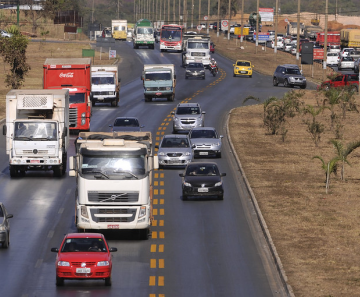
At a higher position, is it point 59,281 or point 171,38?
point 171,38

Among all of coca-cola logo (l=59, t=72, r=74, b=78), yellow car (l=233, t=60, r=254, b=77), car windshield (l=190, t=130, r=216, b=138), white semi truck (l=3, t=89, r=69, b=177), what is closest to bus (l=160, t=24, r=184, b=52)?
yellow car (l=233, t=60, r=254, b=77)

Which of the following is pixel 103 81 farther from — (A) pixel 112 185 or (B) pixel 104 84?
(A) pixel 112 185

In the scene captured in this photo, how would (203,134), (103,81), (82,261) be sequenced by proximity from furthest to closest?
(103,81), (203,134), (82,261)

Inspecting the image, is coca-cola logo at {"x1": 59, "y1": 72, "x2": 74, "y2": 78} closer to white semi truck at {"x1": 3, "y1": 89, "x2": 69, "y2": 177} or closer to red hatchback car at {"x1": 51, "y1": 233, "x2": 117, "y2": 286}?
white semi truck at {"x1": 3, "y1": 89, "x2": 69, "y2": 177}

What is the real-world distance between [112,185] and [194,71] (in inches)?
2676

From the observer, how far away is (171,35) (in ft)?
398

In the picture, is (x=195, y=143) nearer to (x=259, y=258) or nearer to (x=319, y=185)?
(x=319, y=185)

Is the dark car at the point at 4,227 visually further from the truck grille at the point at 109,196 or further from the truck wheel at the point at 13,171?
the truck wheel at the point at 13,171

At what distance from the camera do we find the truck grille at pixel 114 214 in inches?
1171

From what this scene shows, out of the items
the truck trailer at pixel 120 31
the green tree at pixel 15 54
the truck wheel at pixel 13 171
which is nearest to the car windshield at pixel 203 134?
the truck wheel at pixel 13 171

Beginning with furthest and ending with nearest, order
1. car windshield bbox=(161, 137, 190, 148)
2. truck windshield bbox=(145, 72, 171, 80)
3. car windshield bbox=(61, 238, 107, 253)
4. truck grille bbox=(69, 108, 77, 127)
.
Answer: truck windshield bbox=(145, 72, 171, 80) → truck grille bbox=(69, 108, 77, 127) → car windshield bbox=(161, 137, 190, 148) → car windshield bbox=(61, 238, 107, 253)

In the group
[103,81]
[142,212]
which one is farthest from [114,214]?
[103,81]

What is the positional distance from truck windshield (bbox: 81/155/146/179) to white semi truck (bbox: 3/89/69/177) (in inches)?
516

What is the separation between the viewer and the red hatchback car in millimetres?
23828
